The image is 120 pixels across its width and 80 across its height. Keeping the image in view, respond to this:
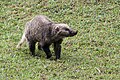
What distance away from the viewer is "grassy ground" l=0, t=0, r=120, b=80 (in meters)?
8.65

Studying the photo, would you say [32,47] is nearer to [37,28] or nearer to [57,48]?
[37,28]

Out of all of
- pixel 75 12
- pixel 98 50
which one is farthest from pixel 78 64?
pixel 75 12

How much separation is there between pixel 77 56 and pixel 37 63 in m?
1.11

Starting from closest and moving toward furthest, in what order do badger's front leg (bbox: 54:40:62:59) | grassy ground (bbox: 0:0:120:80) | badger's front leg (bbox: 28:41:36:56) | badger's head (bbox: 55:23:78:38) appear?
grassy ground (bbox: 0:0:120:80)
badger's head (bbox: 55:23:78:38)
badger's front leg (bbox: 54:40:62:59)
badger's front leg (bbox: 28:41:36:56)

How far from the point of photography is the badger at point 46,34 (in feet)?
30.3

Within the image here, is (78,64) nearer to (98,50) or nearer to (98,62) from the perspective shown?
(98,62)

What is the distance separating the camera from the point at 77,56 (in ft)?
32.2

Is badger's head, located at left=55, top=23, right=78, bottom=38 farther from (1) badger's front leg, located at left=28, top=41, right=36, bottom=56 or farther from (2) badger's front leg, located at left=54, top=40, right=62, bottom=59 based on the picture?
(1) badger's front leg, located at left=28, top=41, right=36, bottom=56

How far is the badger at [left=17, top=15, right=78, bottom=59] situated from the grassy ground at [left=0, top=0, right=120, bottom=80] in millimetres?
251

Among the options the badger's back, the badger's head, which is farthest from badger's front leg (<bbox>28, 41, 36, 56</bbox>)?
the badger's head

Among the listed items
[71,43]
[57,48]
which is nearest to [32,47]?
[57,48]

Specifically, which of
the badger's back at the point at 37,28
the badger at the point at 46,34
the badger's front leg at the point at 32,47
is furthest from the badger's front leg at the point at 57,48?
the badger's front leg at the point at 32,47

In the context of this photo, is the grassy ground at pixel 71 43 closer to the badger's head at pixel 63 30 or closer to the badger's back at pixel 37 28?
the badger's back at pixel 37 28

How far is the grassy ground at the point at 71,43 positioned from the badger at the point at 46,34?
0.25 metres
